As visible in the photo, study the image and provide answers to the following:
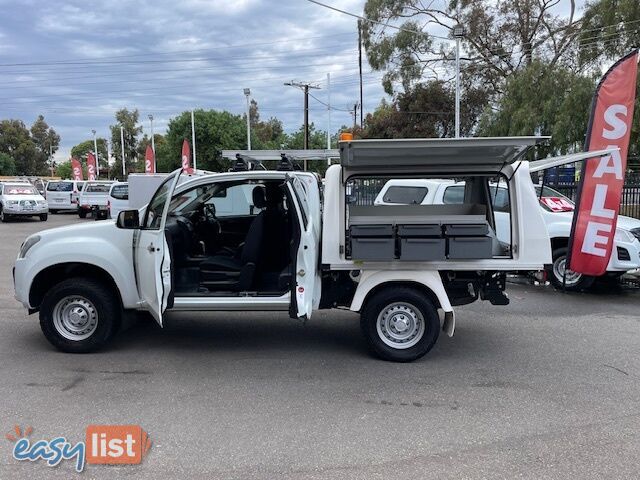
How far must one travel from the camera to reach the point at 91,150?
10956 cm

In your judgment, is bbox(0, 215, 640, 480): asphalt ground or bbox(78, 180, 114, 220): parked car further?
bbox(78, 180, 114, 220): parked car

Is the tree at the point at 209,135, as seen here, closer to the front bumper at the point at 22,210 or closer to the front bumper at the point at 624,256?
the front bumper at the point at 22,210

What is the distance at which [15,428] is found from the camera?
13.3ft

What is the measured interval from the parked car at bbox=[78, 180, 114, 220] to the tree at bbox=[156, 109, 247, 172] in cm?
2827

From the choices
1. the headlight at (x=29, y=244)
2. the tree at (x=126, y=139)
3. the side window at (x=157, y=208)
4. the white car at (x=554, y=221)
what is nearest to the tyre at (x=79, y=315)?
the headlight at (x=29, y=244)

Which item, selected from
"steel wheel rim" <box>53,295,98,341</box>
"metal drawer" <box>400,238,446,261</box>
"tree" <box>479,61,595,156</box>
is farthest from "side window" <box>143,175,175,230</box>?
"tree" <box>479,61,595,156</box>

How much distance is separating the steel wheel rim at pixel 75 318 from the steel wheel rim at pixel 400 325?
2934 millimetres

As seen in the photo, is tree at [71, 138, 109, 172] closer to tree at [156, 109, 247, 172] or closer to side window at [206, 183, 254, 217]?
tree at [156, 109, 247, 172]

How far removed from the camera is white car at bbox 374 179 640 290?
8445mm

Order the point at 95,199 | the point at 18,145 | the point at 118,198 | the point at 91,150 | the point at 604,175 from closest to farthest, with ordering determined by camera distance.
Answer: the point at 604,175, the point at 118,198, the point at 95,199, the point at 18,145, the point at 91,150

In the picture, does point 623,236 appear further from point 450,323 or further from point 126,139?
point 126,139

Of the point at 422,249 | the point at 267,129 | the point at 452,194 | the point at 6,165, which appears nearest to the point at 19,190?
the point at 452,194

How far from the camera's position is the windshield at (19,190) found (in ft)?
80.4

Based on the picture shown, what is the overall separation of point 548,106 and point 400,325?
19.7m
